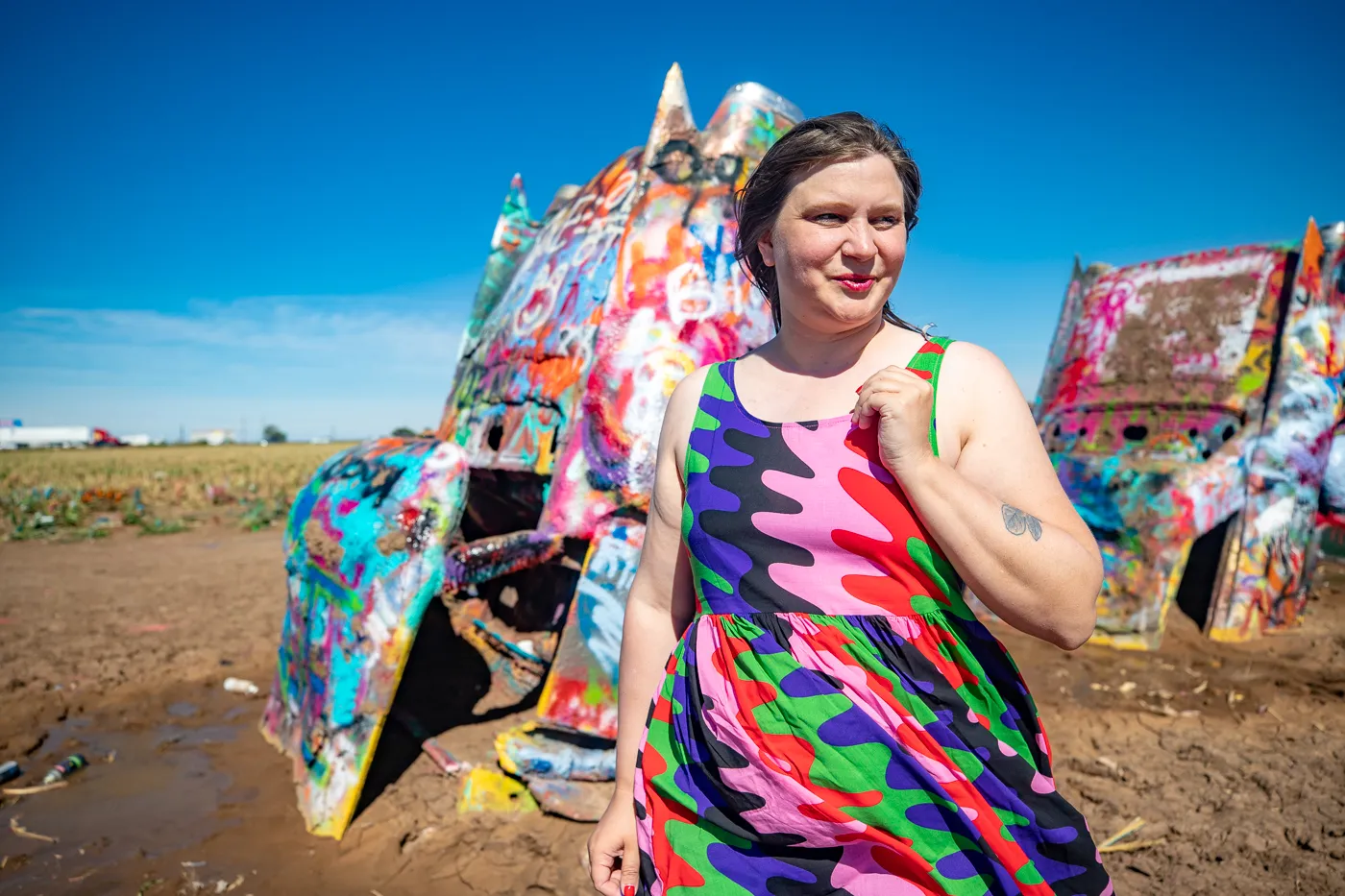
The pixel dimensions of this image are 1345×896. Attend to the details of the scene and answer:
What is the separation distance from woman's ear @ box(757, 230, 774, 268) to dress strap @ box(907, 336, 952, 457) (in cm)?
33

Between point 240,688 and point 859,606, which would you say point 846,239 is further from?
point 240,688

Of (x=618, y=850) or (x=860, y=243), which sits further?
(x=618, y=850)

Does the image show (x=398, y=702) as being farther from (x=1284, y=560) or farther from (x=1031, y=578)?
(x=1284, y=560)

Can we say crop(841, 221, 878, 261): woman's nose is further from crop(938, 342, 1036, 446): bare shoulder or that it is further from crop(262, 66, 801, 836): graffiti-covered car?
crop(262, 66, 801, 836): graffiti-covered car

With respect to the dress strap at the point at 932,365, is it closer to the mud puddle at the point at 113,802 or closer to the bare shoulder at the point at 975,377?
the bare shoulder at the point at 975,377

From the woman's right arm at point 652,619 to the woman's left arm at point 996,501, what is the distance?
16.2 inches

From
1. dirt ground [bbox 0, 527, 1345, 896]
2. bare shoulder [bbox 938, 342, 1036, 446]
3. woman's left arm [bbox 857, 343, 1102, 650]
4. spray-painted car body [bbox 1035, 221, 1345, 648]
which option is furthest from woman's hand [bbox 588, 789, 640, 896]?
spray-painted car body [bbox 1035, 221, 1345, 648]

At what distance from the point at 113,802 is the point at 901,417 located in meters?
4.04

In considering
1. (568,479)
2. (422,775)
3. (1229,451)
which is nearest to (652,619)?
(568,479)

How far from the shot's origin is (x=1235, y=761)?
3748 millimetres

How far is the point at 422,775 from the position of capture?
352 cm

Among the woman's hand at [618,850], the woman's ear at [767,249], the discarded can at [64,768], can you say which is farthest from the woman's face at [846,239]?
the discarded can at [64,768]

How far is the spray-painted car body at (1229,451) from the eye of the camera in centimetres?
567

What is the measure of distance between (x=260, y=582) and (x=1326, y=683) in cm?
864
